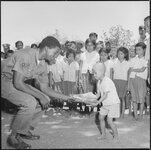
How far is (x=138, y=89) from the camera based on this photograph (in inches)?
246

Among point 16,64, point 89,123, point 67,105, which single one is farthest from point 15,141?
point 67,105

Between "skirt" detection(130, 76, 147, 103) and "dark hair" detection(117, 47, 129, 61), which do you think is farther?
"dark hair" detection(117, 47, 129, 61)

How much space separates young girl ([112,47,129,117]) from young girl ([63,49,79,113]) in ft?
3.01

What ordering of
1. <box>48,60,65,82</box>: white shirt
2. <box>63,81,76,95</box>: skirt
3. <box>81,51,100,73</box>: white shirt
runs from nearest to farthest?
<box>81,51,100,73</box>: white shirt → <box>63,81,76,95</box>: skirt → <box>48,60,65,82</box>: white shirt

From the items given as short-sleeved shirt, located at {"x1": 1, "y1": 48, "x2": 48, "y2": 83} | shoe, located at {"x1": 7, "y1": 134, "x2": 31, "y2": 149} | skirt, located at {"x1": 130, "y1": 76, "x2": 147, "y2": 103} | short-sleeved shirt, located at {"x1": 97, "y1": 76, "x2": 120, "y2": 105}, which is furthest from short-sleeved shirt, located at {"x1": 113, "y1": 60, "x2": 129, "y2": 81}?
shoe, located at {"x1": 7, "y1": 134, "x2": 31, "y2": 149}

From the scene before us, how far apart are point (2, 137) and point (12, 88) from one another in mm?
883

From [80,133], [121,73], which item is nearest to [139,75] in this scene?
[121,73]

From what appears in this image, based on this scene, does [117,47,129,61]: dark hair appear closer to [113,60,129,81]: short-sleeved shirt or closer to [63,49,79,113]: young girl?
[113,60,129,81]: short-sleeved shirt

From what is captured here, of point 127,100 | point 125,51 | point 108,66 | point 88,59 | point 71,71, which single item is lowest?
point 127,100

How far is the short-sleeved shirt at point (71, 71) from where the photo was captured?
682 cm

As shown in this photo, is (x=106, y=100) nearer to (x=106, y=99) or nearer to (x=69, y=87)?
(x=106, y=99)

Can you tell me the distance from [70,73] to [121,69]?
1.19 m

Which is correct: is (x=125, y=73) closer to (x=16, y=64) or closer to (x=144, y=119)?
(x=144, y=119)

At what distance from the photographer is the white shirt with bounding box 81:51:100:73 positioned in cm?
668
